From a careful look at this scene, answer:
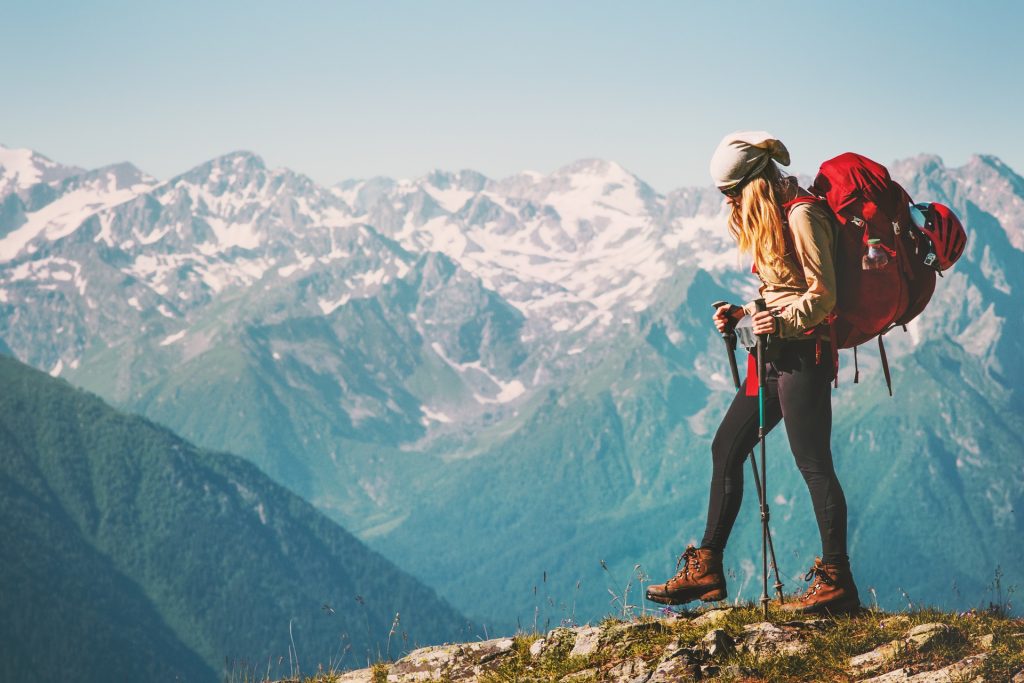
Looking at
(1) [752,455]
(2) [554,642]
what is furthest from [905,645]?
(2) [554,642]

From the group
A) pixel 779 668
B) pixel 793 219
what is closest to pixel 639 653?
pixel 779 668

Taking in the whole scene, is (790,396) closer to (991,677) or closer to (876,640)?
(876,640)

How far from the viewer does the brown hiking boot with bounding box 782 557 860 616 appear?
11227 mm

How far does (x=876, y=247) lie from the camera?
34.5 ft

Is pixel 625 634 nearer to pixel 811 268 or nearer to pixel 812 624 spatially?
pixel 812 624

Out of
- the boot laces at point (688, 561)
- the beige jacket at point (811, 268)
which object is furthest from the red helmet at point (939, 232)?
the boot laces at point (688, 561)

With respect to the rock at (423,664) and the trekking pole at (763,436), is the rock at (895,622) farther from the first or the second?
the rock at (423,664)

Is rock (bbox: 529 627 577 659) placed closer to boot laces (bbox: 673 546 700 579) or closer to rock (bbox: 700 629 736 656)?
boot laces (bbox: 673 546 700 579)

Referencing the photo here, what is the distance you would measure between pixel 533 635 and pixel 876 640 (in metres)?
3.58

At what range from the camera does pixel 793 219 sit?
10.6 m

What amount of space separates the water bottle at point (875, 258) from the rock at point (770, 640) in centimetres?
333

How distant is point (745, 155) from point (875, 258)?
1.48m

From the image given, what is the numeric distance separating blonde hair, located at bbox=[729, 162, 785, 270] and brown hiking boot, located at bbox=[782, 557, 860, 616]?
2.88 metres

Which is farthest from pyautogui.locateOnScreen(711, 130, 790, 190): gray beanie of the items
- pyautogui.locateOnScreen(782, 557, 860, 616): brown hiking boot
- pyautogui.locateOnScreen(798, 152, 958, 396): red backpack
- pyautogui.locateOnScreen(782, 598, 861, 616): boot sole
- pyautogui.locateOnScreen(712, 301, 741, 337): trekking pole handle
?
pyautogui.locateOnScreen(782, 598, 861, 616): boot sole
